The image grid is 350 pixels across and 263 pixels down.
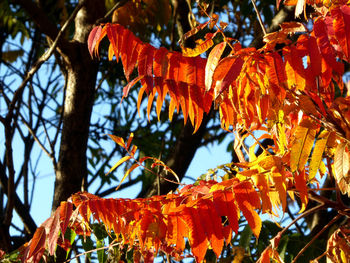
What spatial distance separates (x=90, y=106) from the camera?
2424 millimetres

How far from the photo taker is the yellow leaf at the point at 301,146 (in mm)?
1126

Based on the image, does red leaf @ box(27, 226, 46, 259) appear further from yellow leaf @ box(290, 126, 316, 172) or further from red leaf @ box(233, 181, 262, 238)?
yellow leaf @ box(290, 126, 316, 172)

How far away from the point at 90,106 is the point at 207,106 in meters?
1.13

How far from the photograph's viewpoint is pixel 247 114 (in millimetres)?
1388

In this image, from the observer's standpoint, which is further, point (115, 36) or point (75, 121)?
point (75, 121)

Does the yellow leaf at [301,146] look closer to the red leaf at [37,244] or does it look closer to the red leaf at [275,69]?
the red leaf at [275,69]

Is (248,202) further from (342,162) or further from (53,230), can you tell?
(53,230)

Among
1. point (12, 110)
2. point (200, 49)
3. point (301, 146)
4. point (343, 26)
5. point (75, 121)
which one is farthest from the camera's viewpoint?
point (75, 121)

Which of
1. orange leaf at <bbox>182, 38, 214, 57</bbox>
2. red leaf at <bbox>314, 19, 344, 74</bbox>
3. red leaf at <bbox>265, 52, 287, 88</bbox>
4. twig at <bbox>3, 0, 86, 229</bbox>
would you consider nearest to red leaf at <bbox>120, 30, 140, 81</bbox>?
orange leaf at <bbox>182, 38, 214, 57</bbox>

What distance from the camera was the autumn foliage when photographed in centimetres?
112

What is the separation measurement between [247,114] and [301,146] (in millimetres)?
275

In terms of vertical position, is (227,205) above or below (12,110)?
below

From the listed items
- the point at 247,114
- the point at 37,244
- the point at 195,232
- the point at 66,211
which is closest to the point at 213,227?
the point at 195,232

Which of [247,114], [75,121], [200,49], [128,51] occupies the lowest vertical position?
[247,114]
